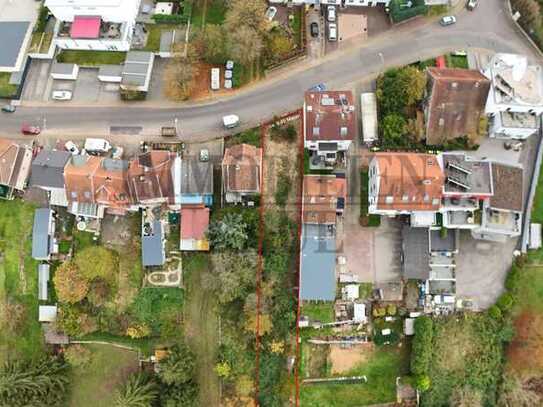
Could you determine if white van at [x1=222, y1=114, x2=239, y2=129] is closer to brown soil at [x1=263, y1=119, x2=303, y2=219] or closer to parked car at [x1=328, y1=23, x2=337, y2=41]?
brown soil at [x1=263, y1=119, x2=303, y2=219]

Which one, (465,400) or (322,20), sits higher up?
(322,20)

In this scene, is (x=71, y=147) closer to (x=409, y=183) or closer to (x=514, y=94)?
(x=409, y=183)

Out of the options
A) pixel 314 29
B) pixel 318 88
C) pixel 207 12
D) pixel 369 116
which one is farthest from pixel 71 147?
pixel 369 116

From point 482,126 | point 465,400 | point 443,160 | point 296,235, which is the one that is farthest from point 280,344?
point 482,126

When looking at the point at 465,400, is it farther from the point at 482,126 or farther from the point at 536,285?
the point at 482,126

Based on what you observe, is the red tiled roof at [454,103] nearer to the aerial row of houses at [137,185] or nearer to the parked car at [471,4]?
the parked car at [471,4]

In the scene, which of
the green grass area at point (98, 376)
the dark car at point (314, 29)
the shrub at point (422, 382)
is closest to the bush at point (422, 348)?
the shrub at point (422, 382)
